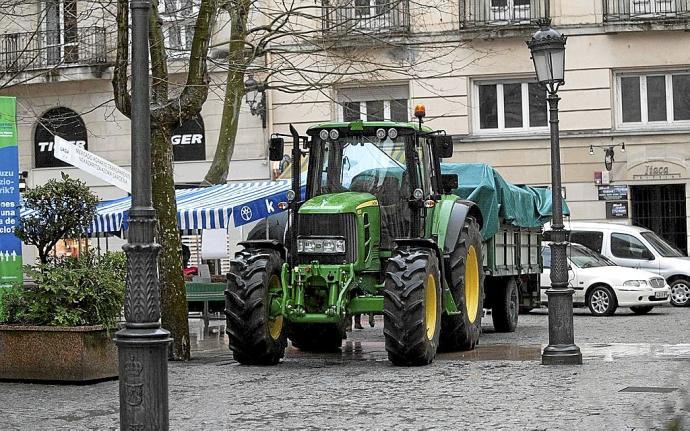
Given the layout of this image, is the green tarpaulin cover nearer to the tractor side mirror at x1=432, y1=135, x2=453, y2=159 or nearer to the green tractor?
the green tractor

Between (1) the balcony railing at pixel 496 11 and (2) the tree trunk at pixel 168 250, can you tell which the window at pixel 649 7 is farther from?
(2) the tree trunk at pixel 168 250

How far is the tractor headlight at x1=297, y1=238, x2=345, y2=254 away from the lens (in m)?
15.2

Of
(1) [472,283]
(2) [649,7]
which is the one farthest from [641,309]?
(1) [472,283]

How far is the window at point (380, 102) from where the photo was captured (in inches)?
1310

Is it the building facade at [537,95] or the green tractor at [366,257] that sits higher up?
the building facade at [537,95]

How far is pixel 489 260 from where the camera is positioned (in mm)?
18969

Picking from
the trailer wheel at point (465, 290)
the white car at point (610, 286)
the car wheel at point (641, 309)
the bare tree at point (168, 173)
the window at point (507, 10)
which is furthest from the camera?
the window at point (507, 10)

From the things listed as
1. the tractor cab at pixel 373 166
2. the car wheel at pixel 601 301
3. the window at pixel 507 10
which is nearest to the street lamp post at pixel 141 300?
the tractor cab at pixel 373 166

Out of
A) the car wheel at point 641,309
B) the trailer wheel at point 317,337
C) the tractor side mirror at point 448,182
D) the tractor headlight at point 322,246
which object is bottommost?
the car wheel at point 641,309

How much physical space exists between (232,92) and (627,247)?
384 inches

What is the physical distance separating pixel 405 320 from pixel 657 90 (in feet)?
66.2

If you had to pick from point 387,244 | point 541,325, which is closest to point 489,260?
point 387,244

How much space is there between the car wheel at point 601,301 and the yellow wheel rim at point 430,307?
11.6 metres

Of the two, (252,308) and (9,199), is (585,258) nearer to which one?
(252,308)
